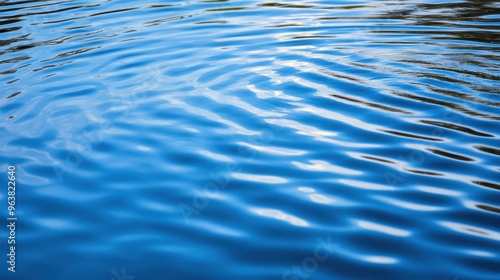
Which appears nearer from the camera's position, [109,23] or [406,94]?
[406,94]

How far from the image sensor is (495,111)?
5453 millimetres

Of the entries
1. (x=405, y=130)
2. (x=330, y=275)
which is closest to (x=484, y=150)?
(x=405, y=130)

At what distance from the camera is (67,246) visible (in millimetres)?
3840

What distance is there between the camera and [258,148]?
5.00 m

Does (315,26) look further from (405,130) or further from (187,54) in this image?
(405,130)

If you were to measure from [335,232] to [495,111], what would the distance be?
7.27ft

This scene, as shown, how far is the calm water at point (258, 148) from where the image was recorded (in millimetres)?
3697

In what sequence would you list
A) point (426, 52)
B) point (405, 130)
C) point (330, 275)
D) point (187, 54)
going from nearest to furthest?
point (330, 275)
point (405, 130)
point (426, 52)
point (187, 54)

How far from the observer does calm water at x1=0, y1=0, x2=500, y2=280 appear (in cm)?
370

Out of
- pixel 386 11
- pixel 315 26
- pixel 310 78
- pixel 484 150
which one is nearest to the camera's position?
pixel 484 150

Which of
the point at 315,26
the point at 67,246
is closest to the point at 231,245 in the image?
the point at 67,246

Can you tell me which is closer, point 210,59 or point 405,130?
point 405,130

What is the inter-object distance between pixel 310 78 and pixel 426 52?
126 centimetres

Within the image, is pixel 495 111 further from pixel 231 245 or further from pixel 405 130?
pixel 231 245
